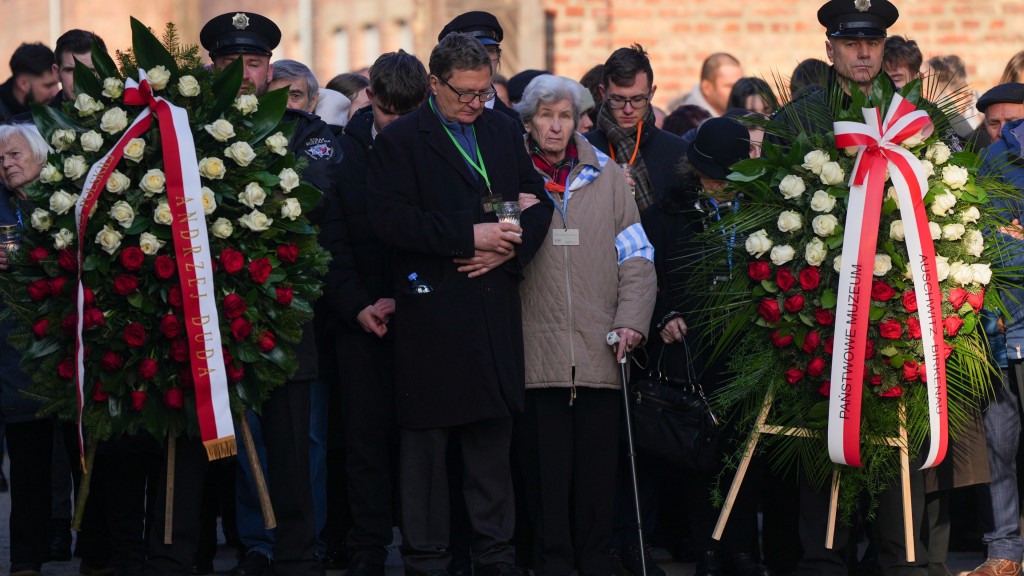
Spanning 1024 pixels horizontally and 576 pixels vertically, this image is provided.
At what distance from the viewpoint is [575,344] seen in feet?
22.5

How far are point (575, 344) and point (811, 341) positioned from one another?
1.00m

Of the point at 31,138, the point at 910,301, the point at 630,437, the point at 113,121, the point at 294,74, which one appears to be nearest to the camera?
the point at 113,121

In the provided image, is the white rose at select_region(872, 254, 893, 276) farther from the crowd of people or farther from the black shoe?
the black shoe

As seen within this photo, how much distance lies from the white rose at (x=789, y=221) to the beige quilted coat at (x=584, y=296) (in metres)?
0.73

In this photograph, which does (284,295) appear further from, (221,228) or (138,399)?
(138,399)

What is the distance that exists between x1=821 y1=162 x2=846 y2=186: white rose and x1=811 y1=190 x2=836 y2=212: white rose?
0.06 metres

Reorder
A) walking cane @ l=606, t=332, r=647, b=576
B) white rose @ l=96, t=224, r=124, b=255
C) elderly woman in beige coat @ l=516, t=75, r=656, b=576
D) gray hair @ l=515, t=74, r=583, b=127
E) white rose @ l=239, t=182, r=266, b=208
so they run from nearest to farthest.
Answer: white rose @ l=96, t=224, r=124, b=255
white rose @ l=239, t=182, r=266, b=208
walking cane @ l=606, t=332, r=647, b=576
elderly woman in beige coat @ l=516, t=75, r=656, b=576
gray hair @ l=515, t=74, r=583, b=127

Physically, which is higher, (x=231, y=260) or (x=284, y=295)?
(x=231, y=260)

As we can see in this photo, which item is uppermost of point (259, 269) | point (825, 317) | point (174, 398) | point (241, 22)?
point (241, 22)

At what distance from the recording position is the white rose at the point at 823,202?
6.46 m

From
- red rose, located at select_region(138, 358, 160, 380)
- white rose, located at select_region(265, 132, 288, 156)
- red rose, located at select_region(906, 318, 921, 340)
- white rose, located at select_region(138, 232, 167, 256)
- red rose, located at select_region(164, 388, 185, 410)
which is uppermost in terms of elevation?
white rose, located at select_region(265, 132, 288, 156)

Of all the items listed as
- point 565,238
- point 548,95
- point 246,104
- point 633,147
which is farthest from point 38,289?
point 633,147

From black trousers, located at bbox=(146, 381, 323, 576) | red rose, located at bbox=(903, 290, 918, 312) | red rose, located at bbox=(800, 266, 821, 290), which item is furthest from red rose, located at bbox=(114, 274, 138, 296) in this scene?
red rose, located at bbox=(903, 290, 918, 312)

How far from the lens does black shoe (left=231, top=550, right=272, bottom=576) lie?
7102mm
